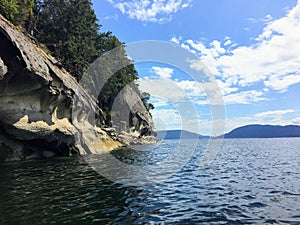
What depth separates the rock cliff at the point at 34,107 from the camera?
24283 millimetres

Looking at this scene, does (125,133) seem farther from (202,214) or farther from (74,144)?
(202,214)

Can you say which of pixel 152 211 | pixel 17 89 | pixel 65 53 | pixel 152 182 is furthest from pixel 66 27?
pixel 152 211

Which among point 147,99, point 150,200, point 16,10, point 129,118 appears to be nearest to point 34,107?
point 16,10

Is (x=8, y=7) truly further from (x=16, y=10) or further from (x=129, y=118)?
(x=129, y=118)

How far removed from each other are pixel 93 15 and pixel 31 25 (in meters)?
18.1

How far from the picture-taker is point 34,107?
2881cm

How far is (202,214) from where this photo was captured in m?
10.2

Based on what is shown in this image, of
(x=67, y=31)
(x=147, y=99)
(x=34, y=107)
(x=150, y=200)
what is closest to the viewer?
(x=150, y=200)

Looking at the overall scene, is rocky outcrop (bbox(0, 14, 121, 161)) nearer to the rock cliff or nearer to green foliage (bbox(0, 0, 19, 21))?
the rock cliff

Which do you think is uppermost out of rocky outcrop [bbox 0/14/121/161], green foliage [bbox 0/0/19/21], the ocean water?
green foliage [bbox 0/0/19/21]

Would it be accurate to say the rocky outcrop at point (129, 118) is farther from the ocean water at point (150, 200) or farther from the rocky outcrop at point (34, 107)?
the ocean water at point (150, 200)

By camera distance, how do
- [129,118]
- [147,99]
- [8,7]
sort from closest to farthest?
[8,7], [129,118], [147,99]

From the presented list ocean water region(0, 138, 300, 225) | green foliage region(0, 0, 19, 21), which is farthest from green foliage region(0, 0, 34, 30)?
ocean water region(0, 138, 300, 225)

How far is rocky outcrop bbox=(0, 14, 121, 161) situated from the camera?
2423 centimetres
